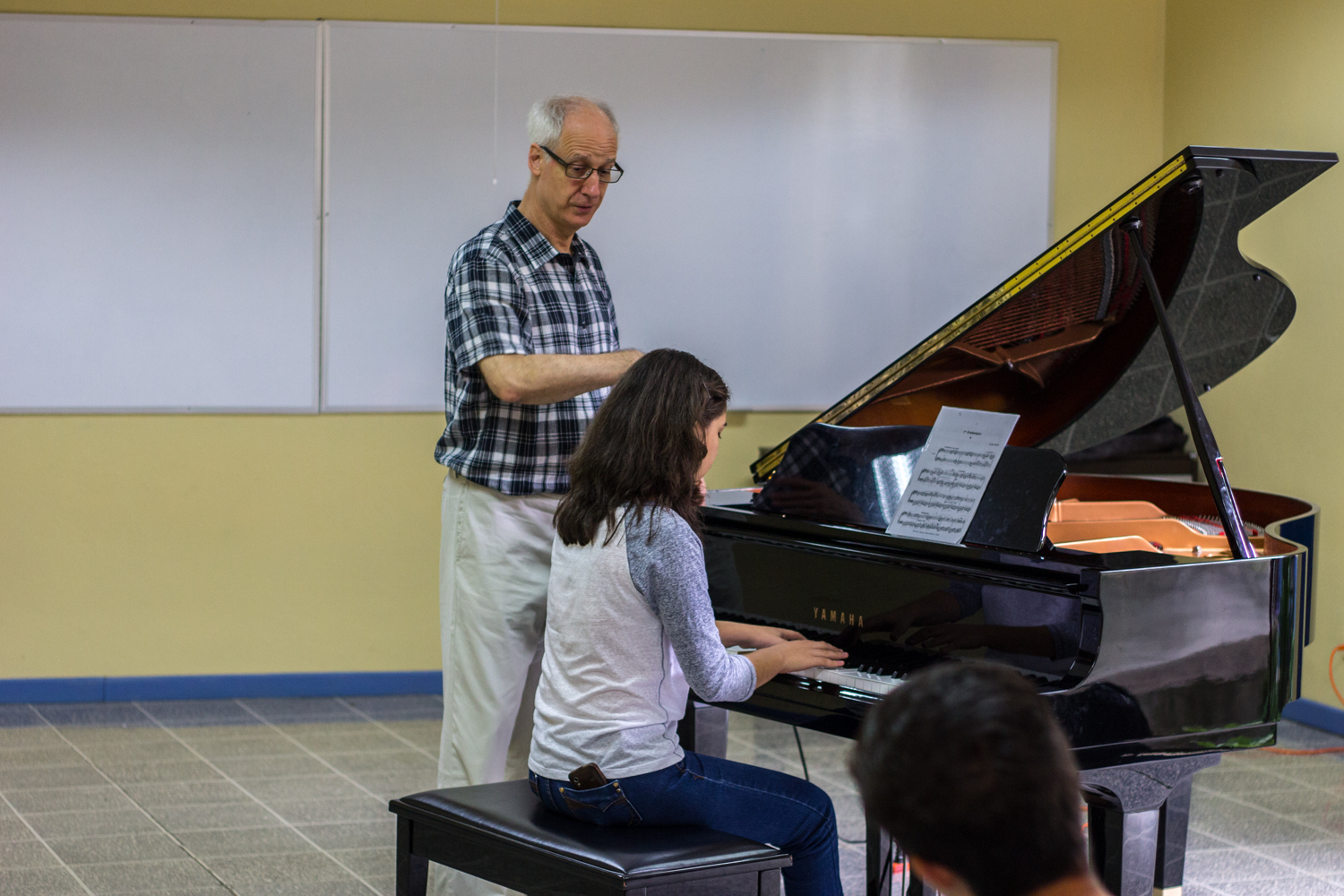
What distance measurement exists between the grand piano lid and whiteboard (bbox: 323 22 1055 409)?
1.94 metres

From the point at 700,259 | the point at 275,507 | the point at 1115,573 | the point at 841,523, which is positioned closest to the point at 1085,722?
the point at 1115,573

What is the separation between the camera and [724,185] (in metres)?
5.02

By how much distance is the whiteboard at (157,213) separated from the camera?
4.68 metres

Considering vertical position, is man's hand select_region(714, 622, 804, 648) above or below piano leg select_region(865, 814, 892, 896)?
above

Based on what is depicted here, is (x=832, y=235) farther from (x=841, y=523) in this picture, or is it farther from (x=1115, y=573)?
(x=1115, y=573)

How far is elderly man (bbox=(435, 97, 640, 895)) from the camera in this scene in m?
2.63

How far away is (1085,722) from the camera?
210cm

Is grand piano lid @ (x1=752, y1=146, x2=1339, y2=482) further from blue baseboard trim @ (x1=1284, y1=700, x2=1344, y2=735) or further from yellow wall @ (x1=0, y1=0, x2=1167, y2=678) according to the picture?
yellow wall @ (x1=0, y1=0, x2=1167, y2=678)

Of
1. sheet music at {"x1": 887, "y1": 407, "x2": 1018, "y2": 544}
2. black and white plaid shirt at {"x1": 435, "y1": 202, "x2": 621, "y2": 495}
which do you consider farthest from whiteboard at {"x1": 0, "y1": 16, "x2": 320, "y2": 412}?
sheet music at {"x1": 887, "y1": 407, "x2": 1018, "y2": 544}

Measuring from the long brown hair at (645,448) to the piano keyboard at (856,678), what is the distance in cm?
38

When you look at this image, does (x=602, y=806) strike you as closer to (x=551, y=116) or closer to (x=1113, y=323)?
(x=551, y=116)

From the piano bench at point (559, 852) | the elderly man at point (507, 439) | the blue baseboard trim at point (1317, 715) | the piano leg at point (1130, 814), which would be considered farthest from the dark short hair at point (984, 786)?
the blue baseboard trim at point (1317, 715)

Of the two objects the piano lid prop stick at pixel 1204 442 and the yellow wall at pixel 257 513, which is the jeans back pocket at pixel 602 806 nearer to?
the piano lid prop stick at pixel 1204 442

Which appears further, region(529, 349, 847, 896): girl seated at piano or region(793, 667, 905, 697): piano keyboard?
region(793, 667, 905, 697): piano keyboard
